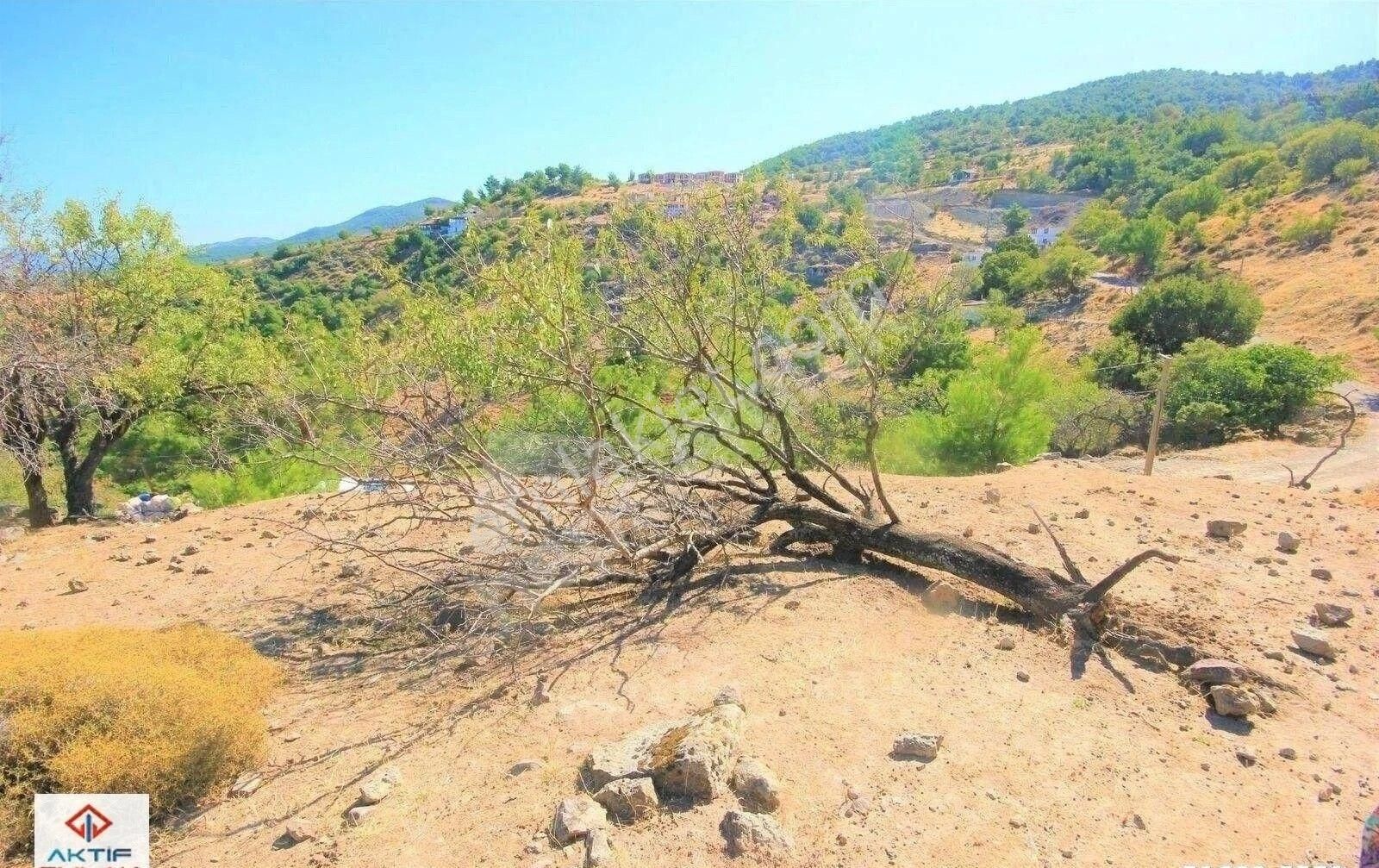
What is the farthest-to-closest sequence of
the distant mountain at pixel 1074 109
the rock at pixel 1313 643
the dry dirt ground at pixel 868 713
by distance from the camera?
the distant mountain at pixel 1074 109 → the rock at pixel 1313 643 → the dry dirt ground at pixel 868 713

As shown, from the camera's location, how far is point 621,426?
5.48 m

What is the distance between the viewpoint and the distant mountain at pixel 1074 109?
4240 inches

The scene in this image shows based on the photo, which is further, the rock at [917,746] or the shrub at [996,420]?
the shrub at [996,420]

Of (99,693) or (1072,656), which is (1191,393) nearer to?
(1072,656)

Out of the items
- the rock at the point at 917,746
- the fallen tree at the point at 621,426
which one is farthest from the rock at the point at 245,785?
the rock at the point at 917,746

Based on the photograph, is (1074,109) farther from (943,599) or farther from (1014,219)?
(943,599)

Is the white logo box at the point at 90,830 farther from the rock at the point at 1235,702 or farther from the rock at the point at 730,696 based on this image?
the rock at the point at 1235,702

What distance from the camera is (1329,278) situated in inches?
1217

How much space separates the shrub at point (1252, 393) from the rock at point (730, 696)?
18.1m

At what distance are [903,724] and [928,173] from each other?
264ft

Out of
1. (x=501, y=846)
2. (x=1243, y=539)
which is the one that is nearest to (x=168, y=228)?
(x=501, y=846)

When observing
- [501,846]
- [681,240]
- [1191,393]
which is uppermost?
[681,240]

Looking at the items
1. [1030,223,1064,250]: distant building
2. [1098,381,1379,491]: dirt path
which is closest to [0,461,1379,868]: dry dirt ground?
[1098,381,1379,491]: dirt path

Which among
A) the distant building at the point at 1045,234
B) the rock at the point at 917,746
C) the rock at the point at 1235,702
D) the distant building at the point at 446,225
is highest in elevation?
the distant building at the point at 446,225
